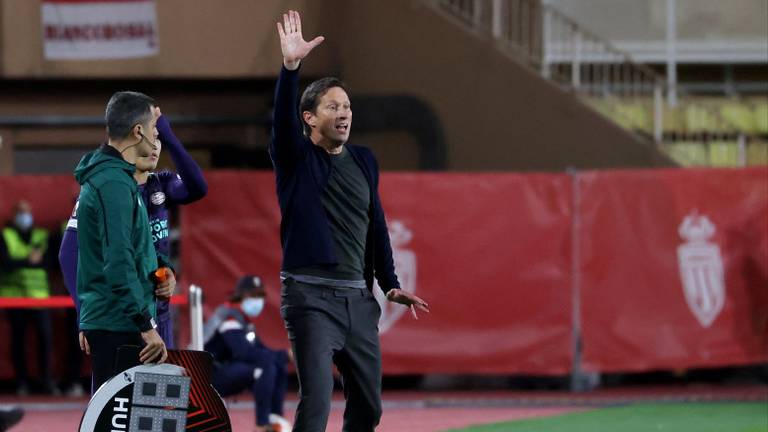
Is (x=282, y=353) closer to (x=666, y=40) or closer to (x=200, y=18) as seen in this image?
(x=200, y=18)

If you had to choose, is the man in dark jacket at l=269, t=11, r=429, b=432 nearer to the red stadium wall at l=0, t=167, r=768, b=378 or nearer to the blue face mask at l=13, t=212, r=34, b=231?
the red stadium wall at l=0, t=167, r=768, b=378

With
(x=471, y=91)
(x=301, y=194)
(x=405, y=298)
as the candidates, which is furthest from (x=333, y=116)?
(x=471, y=91)

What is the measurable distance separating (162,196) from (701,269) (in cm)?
866

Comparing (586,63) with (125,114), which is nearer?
(125,114)

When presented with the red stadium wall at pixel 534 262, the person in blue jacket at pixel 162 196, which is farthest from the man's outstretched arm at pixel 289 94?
the red stadium wall at pixel 534 262

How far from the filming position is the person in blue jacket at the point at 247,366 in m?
11.2

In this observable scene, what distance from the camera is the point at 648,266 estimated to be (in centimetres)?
1554

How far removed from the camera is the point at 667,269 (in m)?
15.5

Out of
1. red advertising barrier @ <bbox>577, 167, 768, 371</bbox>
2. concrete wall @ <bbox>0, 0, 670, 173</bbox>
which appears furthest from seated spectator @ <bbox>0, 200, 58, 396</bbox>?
red advertising barrier @ <bbox>577, 167, 768, 371</bbox>

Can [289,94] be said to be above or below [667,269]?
above

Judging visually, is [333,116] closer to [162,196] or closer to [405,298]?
Answer: [405,298]

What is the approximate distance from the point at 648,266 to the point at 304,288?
8687mm

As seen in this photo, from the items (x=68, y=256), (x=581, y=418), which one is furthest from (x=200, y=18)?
(x=68, y=256)

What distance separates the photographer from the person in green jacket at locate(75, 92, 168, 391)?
660cm
